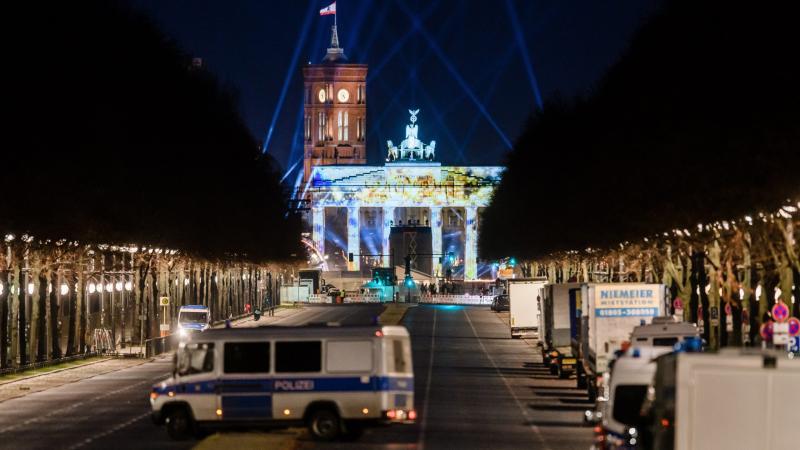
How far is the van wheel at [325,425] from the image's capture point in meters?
33.4

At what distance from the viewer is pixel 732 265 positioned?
6756 cm

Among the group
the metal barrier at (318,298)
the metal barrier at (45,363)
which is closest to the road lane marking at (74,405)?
the metal barrier at (45,363)

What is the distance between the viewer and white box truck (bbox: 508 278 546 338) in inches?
3204

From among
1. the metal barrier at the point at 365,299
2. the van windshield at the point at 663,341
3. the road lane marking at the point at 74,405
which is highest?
the van windshield at the point at 663,341

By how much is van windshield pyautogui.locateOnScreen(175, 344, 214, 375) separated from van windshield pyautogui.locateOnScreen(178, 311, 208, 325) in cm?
4967

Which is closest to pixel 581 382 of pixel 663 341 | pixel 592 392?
pixel 592 392

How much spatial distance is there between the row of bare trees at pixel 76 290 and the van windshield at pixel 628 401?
36438mm

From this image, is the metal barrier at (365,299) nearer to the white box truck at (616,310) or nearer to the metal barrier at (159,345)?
the metal barrier at (159,345)

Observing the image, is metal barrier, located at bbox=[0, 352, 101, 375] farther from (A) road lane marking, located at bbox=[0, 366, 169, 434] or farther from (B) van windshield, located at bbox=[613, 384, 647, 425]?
(B) van windshield, located at bbox=[613, 384, 647, 425]

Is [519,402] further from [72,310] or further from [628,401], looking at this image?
[72,310]

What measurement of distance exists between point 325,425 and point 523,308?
166 feet

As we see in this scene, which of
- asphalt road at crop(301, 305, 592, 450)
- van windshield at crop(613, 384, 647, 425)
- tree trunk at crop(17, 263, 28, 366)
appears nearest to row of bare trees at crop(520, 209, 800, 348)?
asphalt road at crop(301, 305, 592, 450)

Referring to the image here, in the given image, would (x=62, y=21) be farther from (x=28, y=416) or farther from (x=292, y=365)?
(x=292, y=365)

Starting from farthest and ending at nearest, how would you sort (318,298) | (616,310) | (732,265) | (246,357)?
(318,298), (732,265), (616,310), (246,357)
